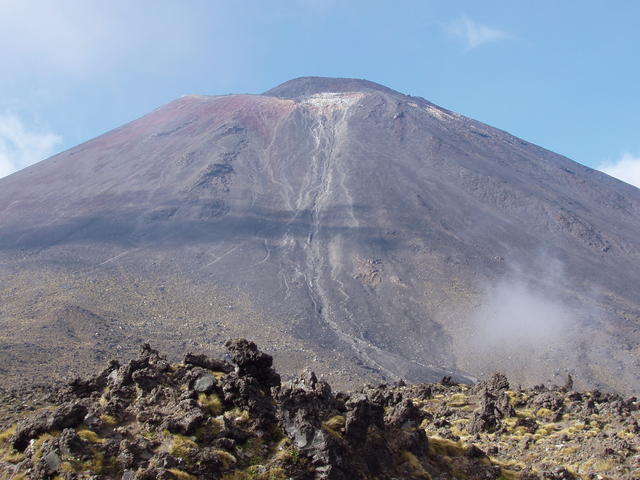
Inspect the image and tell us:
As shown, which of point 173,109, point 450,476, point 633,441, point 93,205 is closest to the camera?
point 450,476

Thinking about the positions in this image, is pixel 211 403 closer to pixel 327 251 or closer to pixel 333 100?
pixel 327 251

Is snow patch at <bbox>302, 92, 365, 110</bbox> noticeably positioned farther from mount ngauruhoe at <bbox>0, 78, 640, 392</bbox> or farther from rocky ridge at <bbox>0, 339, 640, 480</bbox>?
rocky ridge at <bbox>0, 339, 640, 480</bbox>

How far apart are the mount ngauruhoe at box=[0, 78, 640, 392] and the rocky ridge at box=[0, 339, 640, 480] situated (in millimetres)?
27016

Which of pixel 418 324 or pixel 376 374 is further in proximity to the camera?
pixel 418 324

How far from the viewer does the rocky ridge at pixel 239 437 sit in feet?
33.4

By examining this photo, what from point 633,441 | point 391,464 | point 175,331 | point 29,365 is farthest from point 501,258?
point 391,464

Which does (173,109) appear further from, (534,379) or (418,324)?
(534,379)

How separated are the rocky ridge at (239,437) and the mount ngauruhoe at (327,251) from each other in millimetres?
27016

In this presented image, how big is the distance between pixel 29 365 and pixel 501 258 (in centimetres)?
6180

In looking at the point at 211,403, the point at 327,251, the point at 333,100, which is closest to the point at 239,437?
the point at 211,403

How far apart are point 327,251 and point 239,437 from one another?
71.5 metres

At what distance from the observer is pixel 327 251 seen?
82.7m

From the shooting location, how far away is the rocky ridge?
10188mm

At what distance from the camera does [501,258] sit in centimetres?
8156
